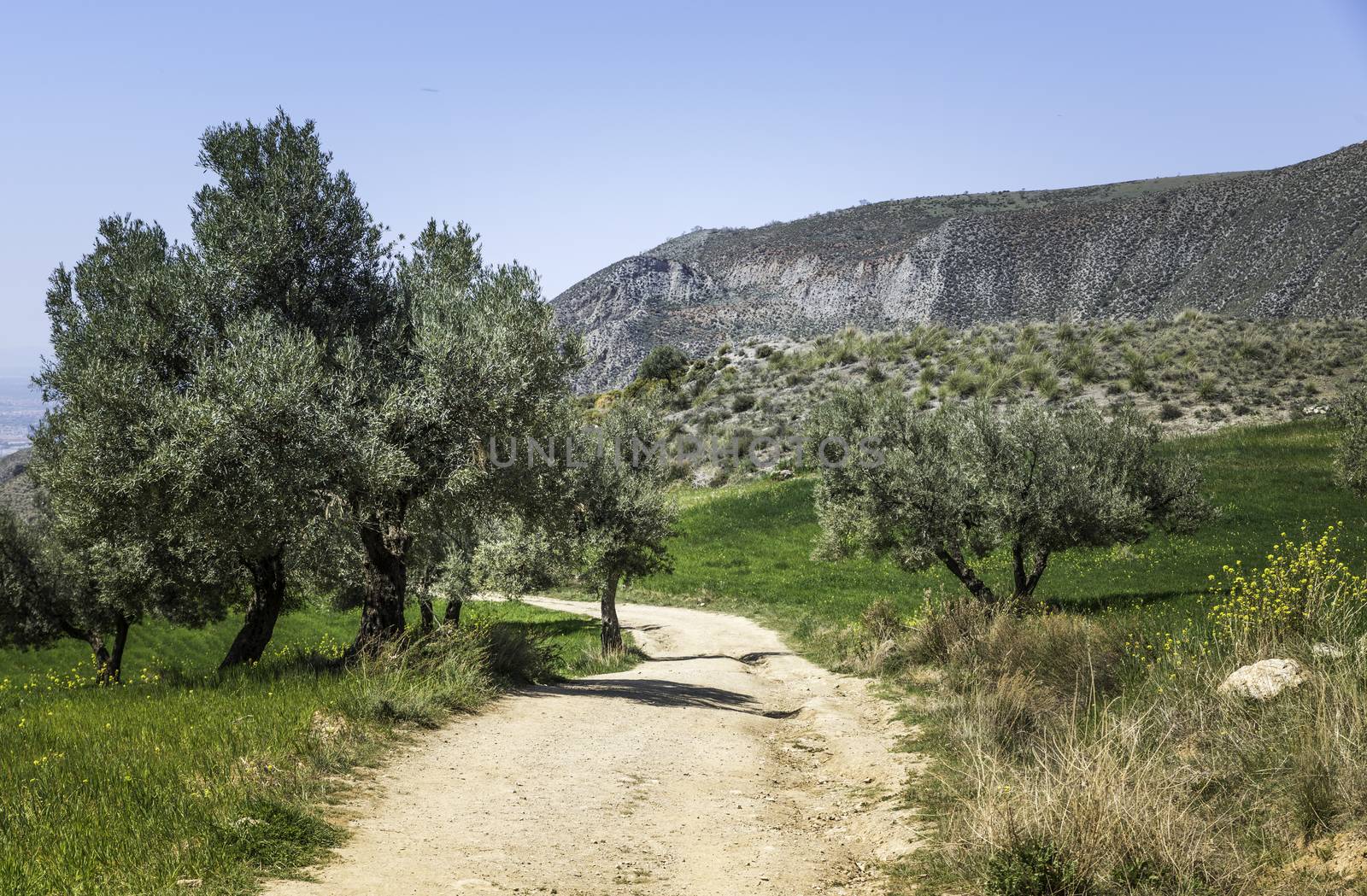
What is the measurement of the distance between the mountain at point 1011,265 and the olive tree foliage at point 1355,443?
55.1 meters

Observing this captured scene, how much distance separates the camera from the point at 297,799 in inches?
319

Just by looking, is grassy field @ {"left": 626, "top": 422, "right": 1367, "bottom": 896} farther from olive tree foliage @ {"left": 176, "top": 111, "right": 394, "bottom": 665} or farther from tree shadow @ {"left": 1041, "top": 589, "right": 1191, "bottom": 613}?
olive tree foliage @ {"left": 176, "top": 111, "right": 394, "bottom": 665}

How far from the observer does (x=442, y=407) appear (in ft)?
51.4

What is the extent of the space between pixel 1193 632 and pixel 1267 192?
366 ft

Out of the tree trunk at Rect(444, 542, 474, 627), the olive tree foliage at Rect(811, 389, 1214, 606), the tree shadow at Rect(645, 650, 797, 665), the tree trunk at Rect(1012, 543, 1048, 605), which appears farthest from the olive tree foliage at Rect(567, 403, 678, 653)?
the tree trunk at Rect(1012, 543, 1048, 605)

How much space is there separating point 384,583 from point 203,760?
8.26 metres

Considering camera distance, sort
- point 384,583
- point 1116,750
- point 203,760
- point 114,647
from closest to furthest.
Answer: point 1116,750
point 203,760
point 384,583
point 114,647

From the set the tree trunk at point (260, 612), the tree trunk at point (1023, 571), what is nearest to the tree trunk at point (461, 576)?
the tree trunk at point (260, 612)

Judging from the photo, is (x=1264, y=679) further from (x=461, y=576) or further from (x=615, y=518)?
(x=461, y=576)

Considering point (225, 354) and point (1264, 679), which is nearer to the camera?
point (1264, 679)

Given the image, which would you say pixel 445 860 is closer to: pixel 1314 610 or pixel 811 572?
pixel 1314 610

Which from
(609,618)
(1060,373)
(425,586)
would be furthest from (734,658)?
(1060,373)

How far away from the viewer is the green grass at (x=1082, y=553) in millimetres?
29766

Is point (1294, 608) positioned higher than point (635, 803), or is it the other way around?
point (1294, 608)
